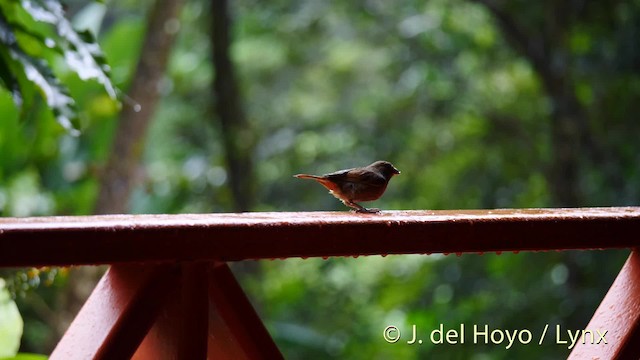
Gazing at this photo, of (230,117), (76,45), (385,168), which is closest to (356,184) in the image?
(385,168)

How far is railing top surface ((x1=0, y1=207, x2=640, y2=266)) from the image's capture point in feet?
2.81

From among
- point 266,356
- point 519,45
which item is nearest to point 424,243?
point 266,356

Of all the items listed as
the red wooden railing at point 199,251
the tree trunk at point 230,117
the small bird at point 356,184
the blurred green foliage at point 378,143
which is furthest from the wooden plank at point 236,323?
the tree trunk at point 230,117

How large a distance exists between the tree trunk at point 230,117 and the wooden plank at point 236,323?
518cm

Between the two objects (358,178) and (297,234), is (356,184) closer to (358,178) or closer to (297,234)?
(358,178)

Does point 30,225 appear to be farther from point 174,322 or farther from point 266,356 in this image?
point 266,356

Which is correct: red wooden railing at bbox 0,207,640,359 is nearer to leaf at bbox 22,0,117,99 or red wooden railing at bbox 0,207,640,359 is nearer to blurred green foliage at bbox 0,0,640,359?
leaf at bbox 22,0,117,99

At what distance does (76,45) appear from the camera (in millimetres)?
1651

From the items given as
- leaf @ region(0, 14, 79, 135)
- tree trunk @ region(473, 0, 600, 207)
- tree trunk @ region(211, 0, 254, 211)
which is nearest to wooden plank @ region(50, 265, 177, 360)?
leaf @ region(0, 14, 79, 135)

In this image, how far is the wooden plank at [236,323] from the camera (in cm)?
100

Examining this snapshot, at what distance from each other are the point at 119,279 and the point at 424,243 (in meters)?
0.34

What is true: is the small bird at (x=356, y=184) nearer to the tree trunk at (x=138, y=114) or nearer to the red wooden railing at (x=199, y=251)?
the red wooden railing at (x=199, y=251)

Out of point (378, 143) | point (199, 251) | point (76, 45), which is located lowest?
point (378, 143)

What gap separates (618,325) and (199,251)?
1.88ft
